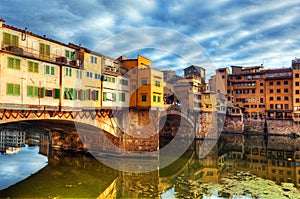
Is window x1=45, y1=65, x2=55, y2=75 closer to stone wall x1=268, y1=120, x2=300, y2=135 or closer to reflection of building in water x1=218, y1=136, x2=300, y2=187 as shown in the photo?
reflection of building in water x1=218, y1=136, x2=300, y2=187

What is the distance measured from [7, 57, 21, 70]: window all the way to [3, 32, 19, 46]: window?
1.35 m

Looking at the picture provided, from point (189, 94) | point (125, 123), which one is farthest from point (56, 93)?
point (189, 94)

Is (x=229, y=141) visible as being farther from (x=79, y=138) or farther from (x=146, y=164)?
(x=79, y=138)

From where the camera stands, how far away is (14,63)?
18.4 metres

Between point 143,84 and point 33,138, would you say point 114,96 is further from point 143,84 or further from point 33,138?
point 33,138

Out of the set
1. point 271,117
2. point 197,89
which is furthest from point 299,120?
point 197,89

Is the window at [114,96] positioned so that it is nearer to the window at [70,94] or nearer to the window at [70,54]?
the window at [70,94]

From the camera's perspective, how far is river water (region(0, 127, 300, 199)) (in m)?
19.5

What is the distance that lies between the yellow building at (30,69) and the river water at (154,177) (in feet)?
24.4

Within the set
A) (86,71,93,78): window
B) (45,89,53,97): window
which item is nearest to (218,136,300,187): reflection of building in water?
(86,71,93,78): window

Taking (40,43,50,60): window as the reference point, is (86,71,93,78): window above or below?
below

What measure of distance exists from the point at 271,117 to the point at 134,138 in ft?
144

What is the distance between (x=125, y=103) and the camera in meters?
31.2

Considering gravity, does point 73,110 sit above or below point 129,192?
above
